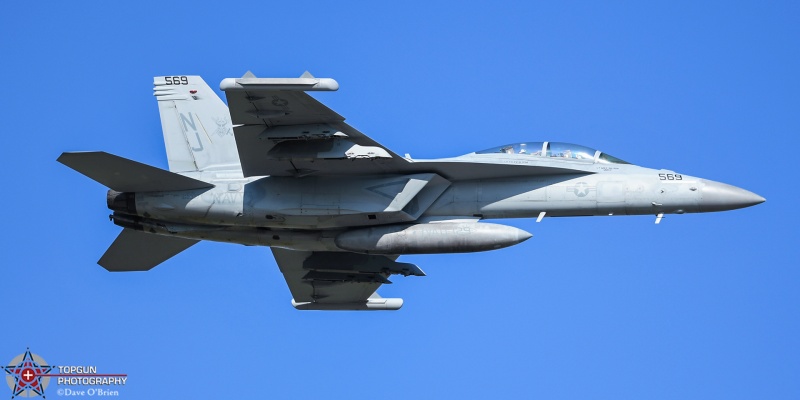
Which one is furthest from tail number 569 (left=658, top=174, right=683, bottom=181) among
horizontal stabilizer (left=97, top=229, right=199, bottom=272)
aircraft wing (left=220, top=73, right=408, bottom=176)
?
horizontal stabilizer (left=97, top=229, right=199, bottom=272)

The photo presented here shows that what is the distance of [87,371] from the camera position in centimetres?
2270

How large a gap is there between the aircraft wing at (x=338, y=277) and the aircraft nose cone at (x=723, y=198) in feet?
Result: 18.9

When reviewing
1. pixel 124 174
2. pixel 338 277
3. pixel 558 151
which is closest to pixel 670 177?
pixel 558 151

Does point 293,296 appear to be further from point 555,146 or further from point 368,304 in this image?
point 555,146

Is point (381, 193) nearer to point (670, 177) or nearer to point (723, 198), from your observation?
point (670, 177)

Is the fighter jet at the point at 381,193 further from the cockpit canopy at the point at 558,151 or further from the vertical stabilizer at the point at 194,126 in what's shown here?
the vertical stabilizer at the point at 194,126

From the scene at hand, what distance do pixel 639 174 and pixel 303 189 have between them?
5898mm

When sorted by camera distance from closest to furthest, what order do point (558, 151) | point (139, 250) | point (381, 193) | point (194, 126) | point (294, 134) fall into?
point (294, 134) < point (381, 193) < point (558, 151) < point (139, 250) < point (194, 126)

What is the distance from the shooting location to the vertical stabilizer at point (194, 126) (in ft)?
75.6

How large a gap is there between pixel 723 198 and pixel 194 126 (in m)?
10.0

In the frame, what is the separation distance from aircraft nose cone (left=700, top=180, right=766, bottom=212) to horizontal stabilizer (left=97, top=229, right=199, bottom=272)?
9596 millimetres

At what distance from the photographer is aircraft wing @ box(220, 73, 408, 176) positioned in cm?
1898

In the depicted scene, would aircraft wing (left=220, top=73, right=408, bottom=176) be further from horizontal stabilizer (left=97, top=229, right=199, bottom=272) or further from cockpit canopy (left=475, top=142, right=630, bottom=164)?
horizontal stabilizer (left=97, top=229, right=199, bottom=272)

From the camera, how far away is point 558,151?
21.3 m
